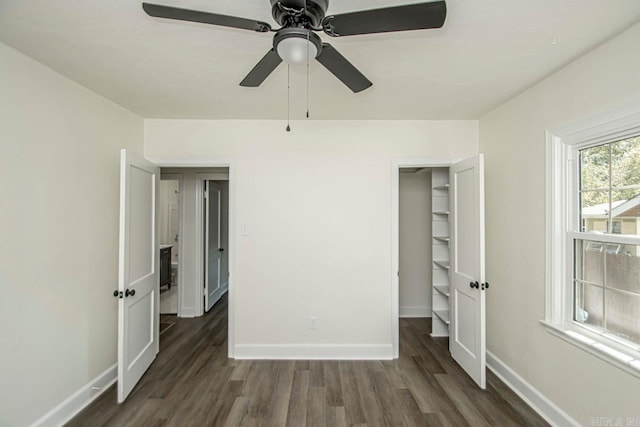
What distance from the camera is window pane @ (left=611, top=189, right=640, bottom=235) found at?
1.61 meters

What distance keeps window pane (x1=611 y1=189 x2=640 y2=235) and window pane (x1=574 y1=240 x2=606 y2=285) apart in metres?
0.17

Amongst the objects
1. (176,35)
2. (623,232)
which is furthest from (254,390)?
(623,232)

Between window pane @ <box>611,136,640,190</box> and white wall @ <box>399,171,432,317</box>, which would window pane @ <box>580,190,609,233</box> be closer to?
window pane @ <box>611,136,640,190</box>

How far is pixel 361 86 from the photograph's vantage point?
5.22ft

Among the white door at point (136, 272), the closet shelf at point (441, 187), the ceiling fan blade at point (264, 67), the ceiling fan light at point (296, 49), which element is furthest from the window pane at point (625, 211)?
the white door at point (136, 272)

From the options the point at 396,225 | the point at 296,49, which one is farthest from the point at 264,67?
the point at 396,225

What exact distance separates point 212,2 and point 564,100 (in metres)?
2.25

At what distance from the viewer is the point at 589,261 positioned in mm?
1904

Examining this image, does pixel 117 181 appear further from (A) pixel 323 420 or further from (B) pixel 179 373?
(A) pixel 323 420

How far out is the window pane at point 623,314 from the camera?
1.62 meters

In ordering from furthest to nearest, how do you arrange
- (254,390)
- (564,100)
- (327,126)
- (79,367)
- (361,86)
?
(327,126) → (254,390) → (79,367) → (564,100) → (361,86)

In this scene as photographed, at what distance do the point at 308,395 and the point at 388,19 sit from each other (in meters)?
2.57

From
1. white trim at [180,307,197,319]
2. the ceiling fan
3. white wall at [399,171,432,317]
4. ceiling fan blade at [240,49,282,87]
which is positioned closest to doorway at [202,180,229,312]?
white trim at [180,307,197,319]

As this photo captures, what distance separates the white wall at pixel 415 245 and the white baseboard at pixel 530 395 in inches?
56.9
